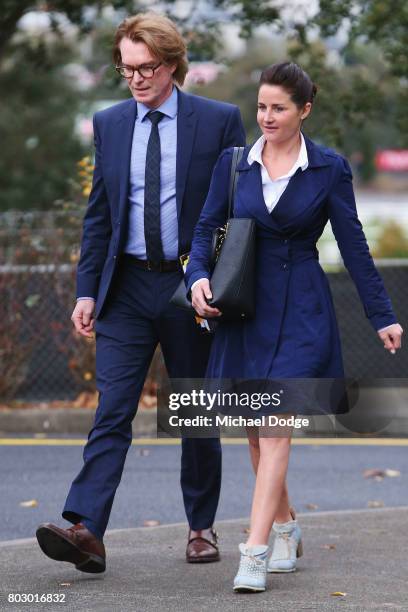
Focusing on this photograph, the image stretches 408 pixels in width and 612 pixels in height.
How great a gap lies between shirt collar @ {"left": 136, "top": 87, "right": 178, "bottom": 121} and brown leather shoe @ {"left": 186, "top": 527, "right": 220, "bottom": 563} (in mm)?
1626

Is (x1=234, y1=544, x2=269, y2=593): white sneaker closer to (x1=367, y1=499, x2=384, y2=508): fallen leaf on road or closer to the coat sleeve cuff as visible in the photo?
the coat sleeve cuff

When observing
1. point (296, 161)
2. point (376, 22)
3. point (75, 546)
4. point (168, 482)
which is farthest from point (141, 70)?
point (376, 22)

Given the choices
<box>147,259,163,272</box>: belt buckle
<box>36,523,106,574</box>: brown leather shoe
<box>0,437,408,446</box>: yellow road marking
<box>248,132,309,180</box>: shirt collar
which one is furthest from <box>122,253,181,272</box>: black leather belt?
<box>0,437,408,446</box>: yellow road marking

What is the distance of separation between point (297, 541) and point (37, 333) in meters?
5.95

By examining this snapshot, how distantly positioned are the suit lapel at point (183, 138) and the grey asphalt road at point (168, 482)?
2027 mm

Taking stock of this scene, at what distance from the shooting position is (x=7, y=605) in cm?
508

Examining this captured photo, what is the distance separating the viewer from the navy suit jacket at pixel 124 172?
5703 mm

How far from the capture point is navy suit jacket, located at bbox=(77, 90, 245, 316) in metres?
5.70

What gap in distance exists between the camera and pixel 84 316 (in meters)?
5.81

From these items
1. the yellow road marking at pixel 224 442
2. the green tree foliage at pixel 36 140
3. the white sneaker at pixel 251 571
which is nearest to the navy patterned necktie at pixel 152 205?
the white sneaker at pixel 251 571

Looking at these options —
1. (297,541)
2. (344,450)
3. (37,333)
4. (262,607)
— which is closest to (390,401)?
(344,450)

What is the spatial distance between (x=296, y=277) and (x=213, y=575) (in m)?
1.20

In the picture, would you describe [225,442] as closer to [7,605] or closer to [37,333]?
[37,333]

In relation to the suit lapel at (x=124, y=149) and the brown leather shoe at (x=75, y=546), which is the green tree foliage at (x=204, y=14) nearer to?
the suit lapel at (x=124, y=149)
